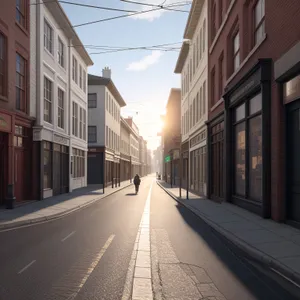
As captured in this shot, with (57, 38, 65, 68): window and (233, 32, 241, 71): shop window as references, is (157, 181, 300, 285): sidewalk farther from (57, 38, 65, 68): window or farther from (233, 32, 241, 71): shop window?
(57, 38, 65, 68): window

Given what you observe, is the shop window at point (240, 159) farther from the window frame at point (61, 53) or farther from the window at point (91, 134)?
the window at point (91, 134)

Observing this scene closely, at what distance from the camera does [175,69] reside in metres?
41.7

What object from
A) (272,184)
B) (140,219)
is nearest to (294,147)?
(272,184)

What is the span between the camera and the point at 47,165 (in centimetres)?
2183

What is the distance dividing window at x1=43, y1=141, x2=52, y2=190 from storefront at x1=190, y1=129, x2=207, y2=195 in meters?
9.85

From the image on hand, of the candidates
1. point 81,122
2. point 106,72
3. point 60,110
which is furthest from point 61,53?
point 106,72

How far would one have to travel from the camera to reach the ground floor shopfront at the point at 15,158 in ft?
51.6

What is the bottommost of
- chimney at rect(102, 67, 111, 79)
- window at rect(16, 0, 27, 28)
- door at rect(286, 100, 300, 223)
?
door at rect(286, 100, 300, 223)

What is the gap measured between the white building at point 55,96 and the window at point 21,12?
2.81ft

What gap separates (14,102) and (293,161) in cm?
1235

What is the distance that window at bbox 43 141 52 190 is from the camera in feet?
70.1

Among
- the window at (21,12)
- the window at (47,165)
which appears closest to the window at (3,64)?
the window at (21,12)

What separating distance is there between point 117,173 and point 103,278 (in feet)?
161

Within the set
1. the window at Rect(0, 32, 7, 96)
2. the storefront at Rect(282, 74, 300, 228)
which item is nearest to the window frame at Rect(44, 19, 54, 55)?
the window at Rect(0, 32, 7, 96)
